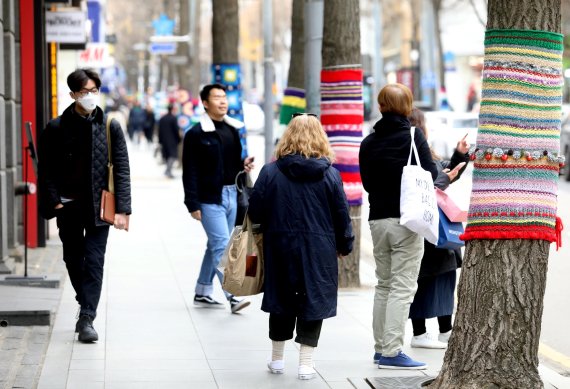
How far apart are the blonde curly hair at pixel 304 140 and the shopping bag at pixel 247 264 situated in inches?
19.8

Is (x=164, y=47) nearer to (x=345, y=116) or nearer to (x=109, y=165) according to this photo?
(x=345, y=116)

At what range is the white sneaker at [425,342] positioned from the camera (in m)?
8.91

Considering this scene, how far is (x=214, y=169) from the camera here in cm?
1035

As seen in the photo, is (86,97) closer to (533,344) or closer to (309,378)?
(309,378)

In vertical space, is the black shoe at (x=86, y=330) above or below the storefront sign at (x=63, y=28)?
below

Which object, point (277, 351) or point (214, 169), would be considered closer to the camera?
point (277, 351)

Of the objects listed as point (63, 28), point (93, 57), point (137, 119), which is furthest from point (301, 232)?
point (137, 119)

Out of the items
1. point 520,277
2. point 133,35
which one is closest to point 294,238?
point 520,277

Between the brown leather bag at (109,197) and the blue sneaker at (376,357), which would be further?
the brown leather bag at (109,197)

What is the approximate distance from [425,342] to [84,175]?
265 cm

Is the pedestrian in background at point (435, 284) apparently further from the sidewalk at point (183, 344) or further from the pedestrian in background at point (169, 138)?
the pedestrian in background at point (169, 138)

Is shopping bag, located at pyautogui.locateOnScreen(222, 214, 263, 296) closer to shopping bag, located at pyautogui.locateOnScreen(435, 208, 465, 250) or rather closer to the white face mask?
shopping bag, located at pyautogui.locateOnScreen(435, 208, 465, 250)

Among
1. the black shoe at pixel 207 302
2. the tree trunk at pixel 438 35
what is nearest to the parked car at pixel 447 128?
the tree trunk at pixel 438 35

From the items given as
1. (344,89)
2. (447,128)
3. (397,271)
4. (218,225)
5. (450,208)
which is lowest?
(447,128)
